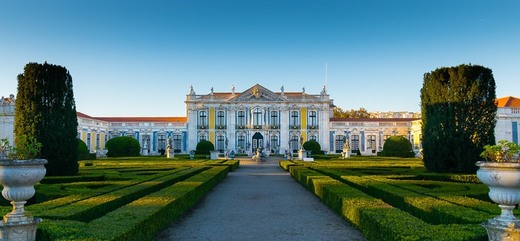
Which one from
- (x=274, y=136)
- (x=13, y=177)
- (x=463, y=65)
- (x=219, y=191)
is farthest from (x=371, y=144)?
(x=13, y=177)

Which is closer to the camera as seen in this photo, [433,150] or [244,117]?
[433,150]

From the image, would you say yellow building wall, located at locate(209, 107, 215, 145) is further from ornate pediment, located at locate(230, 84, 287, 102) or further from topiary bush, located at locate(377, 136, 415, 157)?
topiary bush, located at locate(377, 136, 415, 157)

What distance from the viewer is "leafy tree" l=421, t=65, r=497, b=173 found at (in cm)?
1407

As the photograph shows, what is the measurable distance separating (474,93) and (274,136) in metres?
36.6

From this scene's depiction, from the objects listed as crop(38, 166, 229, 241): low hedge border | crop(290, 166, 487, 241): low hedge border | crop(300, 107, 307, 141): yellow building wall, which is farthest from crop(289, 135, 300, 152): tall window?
crop(38, 166, 229, 241): low hedge border

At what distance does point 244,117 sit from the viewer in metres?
50.8

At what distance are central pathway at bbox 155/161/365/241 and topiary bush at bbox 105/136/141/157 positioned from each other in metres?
27.8

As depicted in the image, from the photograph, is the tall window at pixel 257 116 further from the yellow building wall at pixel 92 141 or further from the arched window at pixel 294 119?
the yellow building wall at pixel 92 141

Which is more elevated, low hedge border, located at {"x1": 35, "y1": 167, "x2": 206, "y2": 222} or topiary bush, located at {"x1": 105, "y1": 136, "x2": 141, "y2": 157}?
topiary bush, located at {"x1": 105, "y1": 136, "x2": 141, "y2": 157}

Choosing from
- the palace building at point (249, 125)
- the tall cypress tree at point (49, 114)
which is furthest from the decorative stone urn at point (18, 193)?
the palace building at point (249, 125)

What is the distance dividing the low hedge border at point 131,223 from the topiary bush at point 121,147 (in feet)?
99.3

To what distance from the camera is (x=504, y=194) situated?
15.3ft

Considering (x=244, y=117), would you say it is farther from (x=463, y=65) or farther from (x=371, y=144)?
(x=463, y=65)

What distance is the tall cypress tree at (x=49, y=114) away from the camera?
43.3ft
